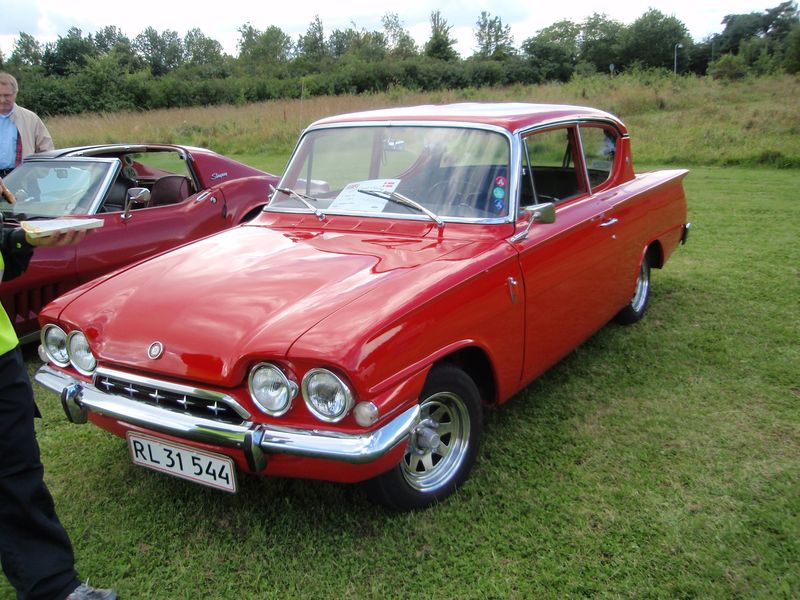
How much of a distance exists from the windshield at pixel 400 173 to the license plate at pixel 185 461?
5.07 ft

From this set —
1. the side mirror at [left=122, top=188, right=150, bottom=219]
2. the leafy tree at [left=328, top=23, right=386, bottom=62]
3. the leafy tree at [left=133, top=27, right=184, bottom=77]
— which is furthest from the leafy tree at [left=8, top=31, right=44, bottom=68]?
the side mirror at [left=122, top=188, right=150, bottom=219]

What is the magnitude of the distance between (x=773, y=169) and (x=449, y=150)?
10.9 meters

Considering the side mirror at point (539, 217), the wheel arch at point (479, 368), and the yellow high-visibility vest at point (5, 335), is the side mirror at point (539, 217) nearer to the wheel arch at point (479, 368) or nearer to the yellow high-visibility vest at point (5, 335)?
the wheel arch at point (479, 368)

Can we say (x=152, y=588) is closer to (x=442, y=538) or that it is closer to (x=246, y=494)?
(x=246, y=494)

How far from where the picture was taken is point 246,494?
2973 mm

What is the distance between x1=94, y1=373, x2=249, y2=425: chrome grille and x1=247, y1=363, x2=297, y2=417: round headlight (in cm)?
8

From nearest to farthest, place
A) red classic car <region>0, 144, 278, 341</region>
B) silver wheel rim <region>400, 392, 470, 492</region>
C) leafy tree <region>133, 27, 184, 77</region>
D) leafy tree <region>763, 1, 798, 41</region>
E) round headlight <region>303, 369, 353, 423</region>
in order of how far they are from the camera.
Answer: round headlight <region>303, 369, 353, 423</region>, silver wheel rim <region>400, 392, 470, 492</region>, red classic car <region>0, 144, 278, 341</region>, leafy tree <region>763, 1, 798, 41</region>, leafy tree <region>133, 27, 184, 77</region>

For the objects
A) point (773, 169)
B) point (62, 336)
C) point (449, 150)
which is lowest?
point (773, 169)

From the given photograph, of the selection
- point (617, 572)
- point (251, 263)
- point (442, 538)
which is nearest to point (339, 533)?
point (442, 538)

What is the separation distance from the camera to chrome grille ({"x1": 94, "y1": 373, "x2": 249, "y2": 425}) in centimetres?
241

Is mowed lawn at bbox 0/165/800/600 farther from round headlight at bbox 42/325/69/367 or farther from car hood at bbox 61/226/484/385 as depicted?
car hood at bbox 61/226/484/385

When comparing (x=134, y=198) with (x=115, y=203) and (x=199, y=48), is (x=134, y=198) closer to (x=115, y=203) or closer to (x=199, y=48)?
(x=115, y=203)

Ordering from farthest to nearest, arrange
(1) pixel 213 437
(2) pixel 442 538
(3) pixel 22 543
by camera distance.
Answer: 1. (2) pixel 442 538
2. (1) pixel 213 437
3. (3) pixel 22 543

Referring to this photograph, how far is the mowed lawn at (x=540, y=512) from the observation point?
239 centimetres
